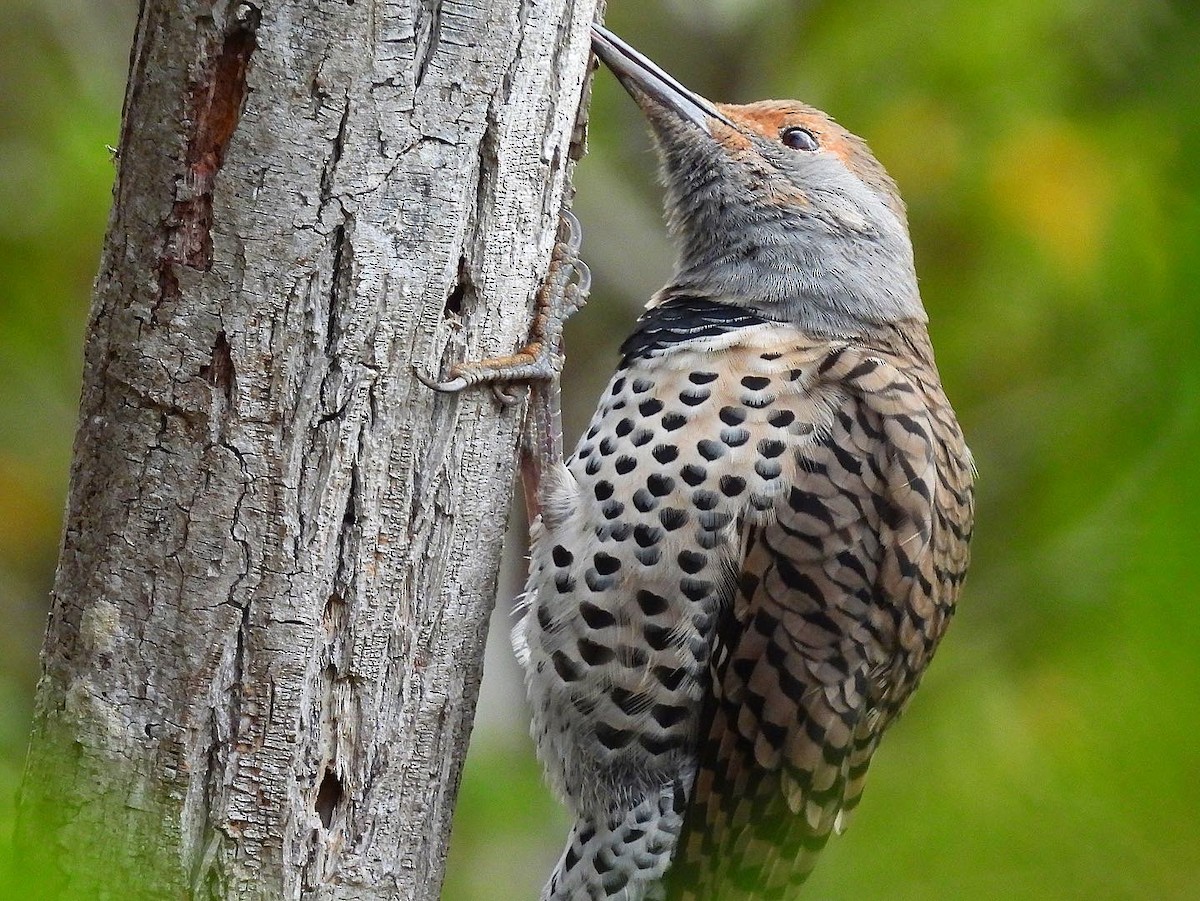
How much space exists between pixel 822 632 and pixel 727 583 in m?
0.22

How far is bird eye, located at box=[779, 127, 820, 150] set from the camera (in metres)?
3.10

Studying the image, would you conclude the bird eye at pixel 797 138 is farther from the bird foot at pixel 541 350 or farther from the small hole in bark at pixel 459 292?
the small hole in bark at pixel 459 292

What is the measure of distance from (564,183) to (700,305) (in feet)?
2.53

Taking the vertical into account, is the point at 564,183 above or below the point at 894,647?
above

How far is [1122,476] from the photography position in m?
0.51

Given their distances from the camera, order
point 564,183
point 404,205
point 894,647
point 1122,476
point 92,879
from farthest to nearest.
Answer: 1. point 894,647
2. point 564,183
3. point 404,205
4. point 92,879
5. point 1122,476

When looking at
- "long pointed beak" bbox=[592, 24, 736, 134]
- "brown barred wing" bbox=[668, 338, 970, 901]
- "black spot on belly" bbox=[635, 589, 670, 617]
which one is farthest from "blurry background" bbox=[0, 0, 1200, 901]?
"long pointed beak" bbox=[592, 24, 736, 134]

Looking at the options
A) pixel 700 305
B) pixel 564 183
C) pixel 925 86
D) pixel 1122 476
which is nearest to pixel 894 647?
pixel 700 305

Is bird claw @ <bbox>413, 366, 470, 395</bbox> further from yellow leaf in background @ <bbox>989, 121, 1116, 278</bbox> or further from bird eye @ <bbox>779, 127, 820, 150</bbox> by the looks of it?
yellow leaf in background @ <bbox>989, 121, 1116, 278</bbox>

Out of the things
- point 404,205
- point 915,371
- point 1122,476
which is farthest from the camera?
point 915,371

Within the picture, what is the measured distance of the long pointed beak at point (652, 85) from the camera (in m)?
2.64

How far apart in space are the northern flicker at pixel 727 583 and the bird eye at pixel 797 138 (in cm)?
46

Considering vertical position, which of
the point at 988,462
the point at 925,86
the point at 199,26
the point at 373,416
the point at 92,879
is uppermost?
the point at 925,86

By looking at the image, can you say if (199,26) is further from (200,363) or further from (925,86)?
(925,86)
